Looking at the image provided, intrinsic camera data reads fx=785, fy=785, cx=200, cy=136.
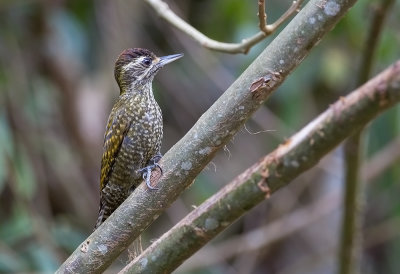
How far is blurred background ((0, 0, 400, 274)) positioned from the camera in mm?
4590

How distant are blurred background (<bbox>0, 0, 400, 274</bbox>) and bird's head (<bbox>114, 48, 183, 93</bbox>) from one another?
3.80 feet

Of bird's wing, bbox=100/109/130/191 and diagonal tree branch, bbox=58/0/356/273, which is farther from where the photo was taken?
bird's wing, bbox=100/109/130/191

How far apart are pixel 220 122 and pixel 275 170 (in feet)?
1.03

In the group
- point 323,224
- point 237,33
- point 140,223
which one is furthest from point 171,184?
point 323,224

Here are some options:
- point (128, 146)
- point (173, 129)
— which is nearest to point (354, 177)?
Answer: point (128, 146)

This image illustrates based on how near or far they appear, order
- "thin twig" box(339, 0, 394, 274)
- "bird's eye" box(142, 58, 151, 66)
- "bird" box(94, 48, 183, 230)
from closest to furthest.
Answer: "bird" box(94, 48, 183, 230) < "thin twig" box(339, 0, 394, 274) < "bird's eye" box(142, 58, 151, 66)

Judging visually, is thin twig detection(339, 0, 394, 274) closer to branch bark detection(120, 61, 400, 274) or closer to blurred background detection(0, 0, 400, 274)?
blurred background detection(0, 0, 400, 274)

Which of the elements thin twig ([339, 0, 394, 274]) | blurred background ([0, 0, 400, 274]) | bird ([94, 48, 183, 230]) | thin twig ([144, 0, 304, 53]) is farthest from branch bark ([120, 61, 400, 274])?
blurred background ([0, 0, 400, 274])

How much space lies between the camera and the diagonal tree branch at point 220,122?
198 centimetres

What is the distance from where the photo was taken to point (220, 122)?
2.04 metres

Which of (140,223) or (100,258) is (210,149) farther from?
(100,258)

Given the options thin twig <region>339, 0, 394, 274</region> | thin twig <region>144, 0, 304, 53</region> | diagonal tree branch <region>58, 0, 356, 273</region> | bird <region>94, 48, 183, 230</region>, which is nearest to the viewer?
diagonal tree branch <region>58, 0, 356, 273</region>

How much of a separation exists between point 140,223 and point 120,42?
122 inches

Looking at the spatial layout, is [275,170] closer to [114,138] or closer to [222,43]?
[222,43]
